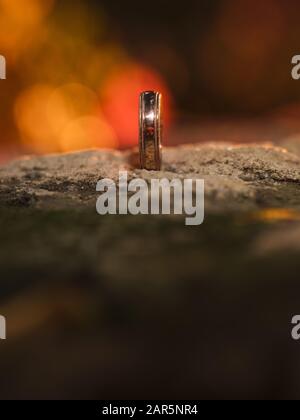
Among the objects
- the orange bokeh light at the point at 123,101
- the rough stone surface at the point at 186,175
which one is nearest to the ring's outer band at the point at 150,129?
the rough stone surface at the point at 186,175

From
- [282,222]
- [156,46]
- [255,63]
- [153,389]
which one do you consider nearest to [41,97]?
[156,46]

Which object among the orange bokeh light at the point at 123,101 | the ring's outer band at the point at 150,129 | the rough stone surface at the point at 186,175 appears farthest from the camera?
the orange bokeh light at the point at 123,101

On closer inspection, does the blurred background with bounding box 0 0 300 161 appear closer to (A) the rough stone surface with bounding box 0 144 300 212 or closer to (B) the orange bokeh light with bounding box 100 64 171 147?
(B) the orange bokeh light with bounding box 100 64 171 147

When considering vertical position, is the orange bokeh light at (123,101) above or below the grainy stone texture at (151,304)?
above

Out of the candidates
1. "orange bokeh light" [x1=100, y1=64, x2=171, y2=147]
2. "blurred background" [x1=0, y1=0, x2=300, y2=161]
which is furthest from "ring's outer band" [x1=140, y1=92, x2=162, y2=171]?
"orange bokeh light" [x1=100, y1=64, x2=171, y2=147]

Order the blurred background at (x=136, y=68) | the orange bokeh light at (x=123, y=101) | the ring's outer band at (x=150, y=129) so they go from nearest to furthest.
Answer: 1. the ring's outer band at (x=150, y=129)
2. the blurred background at (x=136, y=68)
3. the orange bokeh light at (x=123, y=101)

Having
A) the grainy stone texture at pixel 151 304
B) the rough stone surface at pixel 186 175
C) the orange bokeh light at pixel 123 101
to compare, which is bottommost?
the grainy stone texture at pixel 151 304

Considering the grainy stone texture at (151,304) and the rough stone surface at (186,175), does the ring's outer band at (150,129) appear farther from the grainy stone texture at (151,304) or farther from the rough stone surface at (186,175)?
the grainy stone texture at (151,304)

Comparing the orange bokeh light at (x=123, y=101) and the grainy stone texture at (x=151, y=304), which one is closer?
the grainy stone texture at (x=151, y=304)
